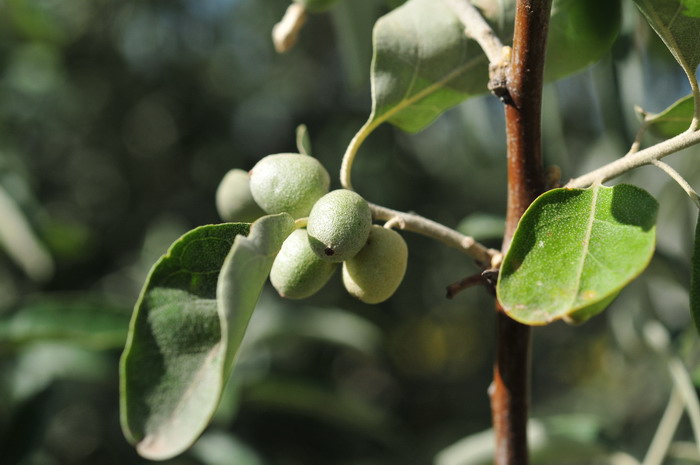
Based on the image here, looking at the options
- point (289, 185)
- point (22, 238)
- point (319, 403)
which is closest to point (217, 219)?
point (22, 238)

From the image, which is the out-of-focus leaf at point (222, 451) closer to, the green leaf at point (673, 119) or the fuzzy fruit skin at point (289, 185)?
the fuzzy fruit skin at point (289, 185)

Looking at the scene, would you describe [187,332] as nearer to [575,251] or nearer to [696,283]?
[575,251]

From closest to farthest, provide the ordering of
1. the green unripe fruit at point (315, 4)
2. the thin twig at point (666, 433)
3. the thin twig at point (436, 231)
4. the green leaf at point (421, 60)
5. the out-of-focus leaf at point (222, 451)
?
1. the thin twig at point (436, 231)
2. the green leaf at point (421, 60)
3. the green unripe fruit at point (315, 4)
4. the thin twig at point (666, 433)
5. the out-of-focus leaf at point (222, 451)

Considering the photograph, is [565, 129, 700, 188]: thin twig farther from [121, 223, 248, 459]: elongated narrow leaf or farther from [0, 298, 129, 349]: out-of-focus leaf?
[0, 298, 129, 349]: out-of-focus leaf

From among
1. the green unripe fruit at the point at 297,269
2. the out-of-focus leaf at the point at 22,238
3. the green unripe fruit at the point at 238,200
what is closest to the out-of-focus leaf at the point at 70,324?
the out-of-focus leaf at the point at 22,238

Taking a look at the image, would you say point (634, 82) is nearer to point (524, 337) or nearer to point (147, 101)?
point (524, 337)

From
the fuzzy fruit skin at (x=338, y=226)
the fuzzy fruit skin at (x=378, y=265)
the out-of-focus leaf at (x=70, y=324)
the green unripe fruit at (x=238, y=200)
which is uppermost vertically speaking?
the fuzzy fruit skin at (x=338, y=226)

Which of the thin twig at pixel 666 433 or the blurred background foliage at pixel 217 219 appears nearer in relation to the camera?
the thin twig at pixel 666 433

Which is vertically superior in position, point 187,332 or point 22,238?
point 187,332
